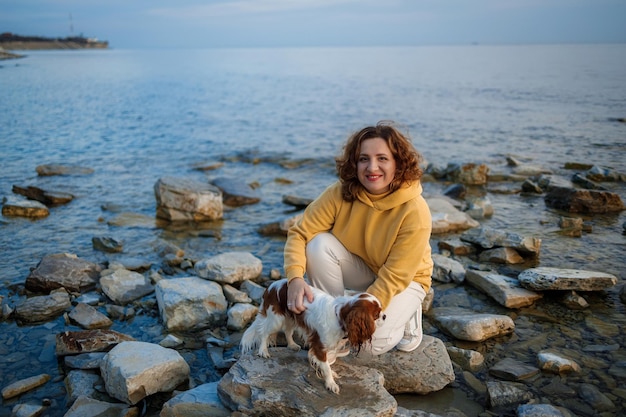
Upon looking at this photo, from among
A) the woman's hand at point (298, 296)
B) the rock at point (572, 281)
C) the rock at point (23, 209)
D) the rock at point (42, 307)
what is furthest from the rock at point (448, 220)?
the rock at point (23, 209)

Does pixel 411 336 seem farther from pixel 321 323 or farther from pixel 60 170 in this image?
pixel 60 170

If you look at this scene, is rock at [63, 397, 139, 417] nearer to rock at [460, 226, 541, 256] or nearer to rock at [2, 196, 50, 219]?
rock at [460, 226, 541, 256]

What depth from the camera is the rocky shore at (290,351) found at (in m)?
3.38

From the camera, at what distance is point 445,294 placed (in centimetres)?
549

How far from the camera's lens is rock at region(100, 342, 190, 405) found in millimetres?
3480

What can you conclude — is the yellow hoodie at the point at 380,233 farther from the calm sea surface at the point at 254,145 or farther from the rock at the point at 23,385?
the rock at the point at 23,385

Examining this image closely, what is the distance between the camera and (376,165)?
3.60 meters

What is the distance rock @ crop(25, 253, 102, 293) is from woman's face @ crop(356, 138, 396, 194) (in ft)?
12.8

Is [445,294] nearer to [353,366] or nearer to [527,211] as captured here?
[353,366]

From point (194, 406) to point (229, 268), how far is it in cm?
247

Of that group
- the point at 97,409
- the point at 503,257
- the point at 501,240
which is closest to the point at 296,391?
the point at 97,409

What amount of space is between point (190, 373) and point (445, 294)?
9.96 ft

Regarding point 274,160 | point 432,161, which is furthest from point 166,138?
point 432,161

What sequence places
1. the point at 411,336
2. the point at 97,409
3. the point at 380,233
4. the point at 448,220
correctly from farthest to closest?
1. the point at 448,220
2. the point at 411,336
3. the point at 380,233
4. the point at 97,409
